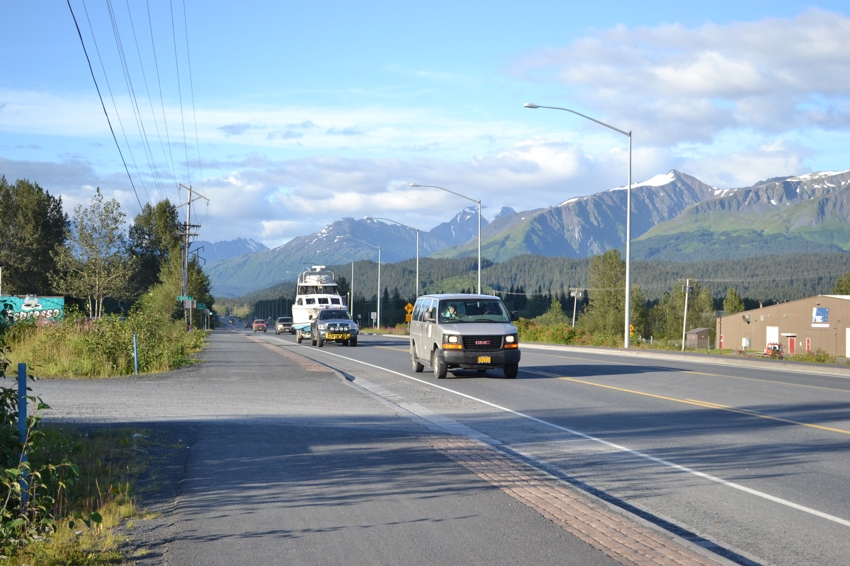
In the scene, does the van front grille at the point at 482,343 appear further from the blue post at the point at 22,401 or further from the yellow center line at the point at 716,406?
the blue post at the point at 22,401

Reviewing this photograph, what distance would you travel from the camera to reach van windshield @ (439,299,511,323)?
21781 mm

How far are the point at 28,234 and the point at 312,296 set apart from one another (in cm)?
4351

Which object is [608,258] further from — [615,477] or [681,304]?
[615,477]

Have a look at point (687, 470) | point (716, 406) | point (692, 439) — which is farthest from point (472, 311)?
point (687, 470)

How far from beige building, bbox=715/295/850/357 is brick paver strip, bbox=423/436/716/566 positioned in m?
83.0

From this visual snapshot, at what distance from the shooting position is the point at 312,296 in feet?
177

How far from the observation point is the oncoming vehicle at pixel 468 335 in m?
21.0

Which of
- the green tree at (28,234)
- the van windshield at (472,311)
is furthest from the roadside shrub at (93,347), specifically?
the green tree at (28,234)

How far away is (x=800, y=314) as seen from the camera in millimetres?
97500

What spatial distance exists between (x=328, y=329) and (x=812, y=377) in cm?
2420

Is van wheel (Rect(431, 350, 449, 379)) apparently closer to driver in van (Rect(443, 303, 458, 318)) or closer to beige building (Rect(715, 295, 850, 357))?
driver in van (Rect(443, 303, 458, 318))

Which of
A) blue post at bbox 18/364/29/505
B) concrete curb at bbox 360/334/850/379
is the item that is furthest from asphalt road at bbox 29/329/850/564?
concrete curb at bbox 360/334/850/379

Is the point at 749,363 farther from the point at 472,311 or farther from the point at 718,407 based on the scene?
the point at 718,407

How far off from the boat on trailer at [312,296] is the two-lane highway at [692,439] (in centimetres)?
2865
